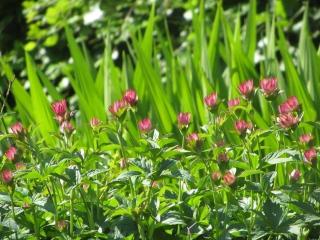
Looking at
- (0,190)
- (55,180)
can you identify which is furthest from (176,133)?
(0,190)

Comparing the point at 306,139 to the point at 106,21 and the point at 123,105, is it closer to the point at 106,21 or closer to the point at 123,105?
the point at 123,105

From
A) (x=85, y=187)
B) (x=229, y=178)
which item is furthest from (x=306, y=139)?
(x=85, y=187)

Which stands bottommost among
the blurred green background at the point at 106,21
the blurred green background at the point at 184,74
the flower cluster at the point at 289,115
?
the blurred green background at the point at 106,21

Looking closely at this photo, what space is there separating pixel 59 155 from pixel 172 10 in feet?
9.55

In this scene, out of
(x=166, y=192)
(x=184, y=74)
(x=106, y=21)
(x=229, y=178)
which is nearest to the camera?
(x=229, y=178)

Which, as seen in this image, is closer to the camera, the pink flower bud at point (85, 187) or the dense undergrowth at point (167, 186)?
the dense undergrowth at point (167, 186)

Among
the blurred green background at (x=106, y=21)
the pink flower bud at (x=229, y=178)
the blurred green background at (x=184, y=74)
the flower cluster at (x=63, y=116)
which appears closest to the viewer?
the pink flower bud at (x=229, y=178)

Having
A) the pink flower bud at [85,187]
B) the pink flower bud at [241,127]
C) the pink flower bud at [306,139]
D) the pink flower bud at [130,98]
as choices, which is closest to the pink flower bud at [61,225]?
the pink flower bud at [85,187]

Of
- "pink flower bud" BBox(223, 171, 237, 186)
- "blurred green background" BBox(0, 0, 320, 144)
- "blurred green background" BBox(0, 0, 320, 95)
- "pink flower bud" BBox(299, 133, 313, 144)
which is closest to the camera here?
"pink flower bud" BBox(223, 171, 237, 186)

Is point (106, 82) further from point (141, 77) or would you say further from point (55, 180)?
point (55, 180)

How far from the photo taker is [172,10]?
14.7ft

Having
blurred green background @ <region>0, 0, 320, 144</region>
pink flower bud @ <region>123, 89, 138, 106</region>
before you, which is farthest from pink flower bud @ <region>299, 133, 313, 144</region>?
blurred green background @ <region>0, 0, 320, 144</region>

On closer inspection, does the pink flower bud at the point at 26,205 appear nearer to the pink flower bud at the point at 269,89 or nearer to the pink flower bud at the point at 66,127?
the pink flower bud at the point at 66,127

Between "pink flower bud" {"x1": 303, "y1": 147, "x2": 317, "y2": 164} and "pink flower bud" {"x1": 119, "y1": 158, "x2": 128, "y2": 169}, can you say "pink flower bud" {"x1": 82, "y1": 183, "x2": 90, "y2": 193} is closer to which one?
"pink flower bud" {"x1": 119, "y1": 158, "x2": 128, "y2": 169}
